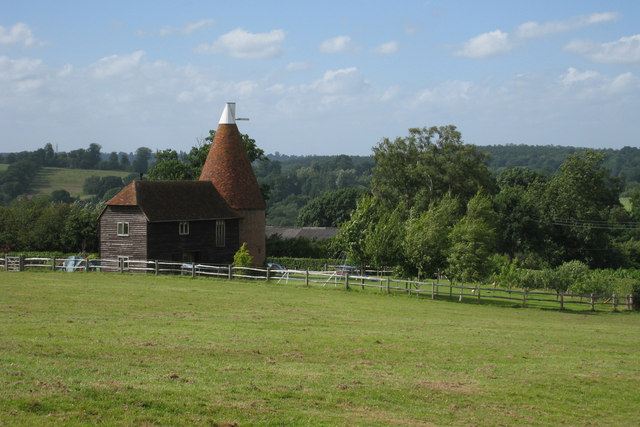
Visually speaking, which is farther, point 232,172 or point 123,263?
point 232,172

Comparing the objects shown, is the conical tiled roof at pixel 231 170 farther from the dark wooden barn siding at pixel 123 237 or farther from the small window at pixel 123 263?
the small window at pixel 123 263

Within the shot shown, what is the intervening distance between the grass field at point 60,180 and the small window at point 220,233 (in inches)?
4268

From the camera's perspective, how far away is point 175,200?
142 feet

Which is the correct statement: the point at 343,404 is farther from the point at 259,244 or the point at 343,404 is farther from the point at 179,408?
the point at 259,244

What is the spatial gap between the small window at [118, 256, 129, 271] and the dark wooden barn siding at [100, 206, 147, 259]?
11.5 inches

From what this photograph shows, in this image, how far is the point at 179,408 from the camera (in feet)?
34.3

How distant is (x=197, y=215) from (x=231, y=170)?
5.53 metres

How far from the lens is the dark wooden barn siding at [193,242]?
41.3 m

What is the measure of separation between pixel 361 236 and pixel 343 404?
26.6 meters

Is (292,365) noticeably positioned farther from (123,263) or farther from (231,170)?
(231,170)

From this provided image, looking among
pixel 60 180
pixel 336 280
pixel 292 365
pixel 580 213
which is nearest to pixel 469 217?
pixel 336 280

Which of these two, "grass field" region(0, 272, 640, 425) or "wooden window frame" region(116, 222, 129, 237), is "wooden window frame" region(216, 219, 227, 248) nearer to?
"wooden window frame" region(116, 222, 129, 237)

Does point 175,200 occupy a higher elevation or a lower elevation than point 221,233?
higher

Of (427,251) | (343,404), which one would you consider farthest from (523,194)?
(343,404)
